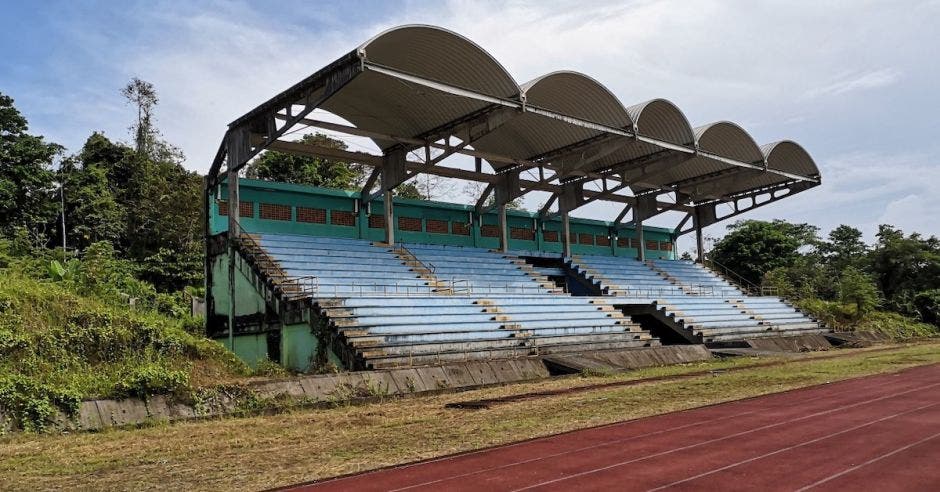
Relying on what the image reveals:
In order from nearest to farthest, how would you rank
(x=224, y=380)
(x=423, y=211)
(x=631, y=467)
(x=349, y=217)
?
(x=631, y=467)
(x=224, y=380)
(x=349, y=217)
(x=423, y=211)

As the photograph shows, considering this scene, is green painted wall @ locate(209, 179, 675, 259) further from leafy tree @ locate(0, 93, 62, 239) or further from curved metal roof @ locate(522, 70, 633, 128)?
leafy tree @ locate(0, 93, 62, 239)

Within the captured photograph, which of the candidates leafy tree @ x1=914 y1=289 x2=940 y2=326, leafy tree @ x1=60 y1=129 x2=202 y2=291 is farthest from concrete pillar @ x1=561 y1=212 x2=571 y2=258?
leafy tree @ x1=914 y1=289 x2=940 y2=326

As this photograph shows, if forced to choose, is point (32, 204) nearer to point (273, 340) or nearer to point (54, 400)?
point (273, 340)

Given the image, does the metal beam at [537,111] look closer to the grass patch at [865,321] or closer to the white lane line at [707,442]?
the grass patch at [865,321]

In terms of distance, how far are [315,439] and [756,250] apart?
161 ft

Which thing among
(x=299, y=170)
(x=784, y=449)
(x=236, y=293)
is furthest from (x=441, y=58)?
(x=299, y=170)

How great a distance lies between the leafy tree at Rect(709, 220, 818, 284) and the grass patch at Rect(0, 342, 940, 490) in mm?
39620

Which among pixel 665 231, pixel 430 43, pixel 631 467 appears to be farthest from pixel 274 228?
pixel 665 231

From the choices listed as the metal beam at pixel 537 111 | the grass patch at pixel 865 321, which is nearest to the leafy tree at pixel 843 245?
the grass patch at pixel 865 321

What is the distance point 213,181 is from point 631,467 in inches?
742

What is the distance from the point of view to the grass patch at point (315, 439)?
24.6 ft

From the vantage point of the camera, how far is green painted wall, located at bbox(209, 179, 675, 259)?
24.0 metres

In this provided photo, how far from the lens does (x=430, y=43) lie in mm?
20250

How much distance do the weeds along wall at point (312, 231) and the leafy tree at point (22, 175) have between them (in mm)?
15944
